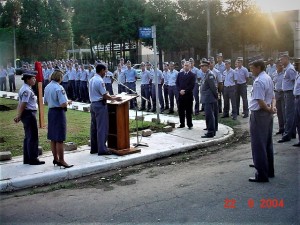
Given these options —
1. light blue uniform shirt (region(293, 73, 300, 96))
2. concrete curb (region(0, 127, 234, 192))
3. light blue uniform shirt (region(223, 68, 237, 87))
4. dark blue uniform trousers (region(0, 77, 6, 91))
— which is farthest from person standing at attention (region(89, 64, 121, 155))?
dark blue uniform trousers (region(0, 77, 6, 91))

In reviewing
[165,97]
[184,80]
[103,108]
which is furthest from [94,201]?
[165,97]

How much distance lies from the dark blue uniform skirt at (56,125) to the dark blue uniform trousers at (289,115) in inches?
221

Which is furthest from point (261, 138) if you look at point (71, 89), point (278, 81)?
point (71, 89)

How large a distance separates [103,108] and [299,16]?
83.8 feet

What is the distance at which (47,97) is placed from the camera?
773 centimetres

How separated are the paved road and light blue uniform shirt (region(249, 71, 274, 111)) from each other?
131 centimetres

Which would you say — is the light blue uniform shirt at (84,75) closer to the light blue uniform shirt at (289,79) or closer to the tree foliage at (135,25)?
the light blue uniform shirt at (289,79)

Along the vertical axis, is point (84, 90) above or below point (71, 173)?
above

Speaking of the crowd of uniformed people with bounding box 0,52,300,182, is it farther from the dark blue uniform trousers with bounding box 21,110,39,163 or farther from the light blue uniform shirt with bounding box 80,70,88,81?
the light blue uniform shirt with bounding box 80,70,88,81

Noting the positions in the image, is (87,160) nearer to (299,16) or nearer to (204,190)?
(204,190)

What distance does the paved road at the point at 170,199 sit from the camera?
16.9 feet

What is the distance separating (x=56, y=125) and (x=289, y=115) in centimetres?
595

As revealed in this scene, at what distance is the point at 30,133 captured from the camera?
7.85 meters

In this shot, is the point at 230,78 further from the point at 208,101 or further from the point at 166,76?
the point at 208,101
